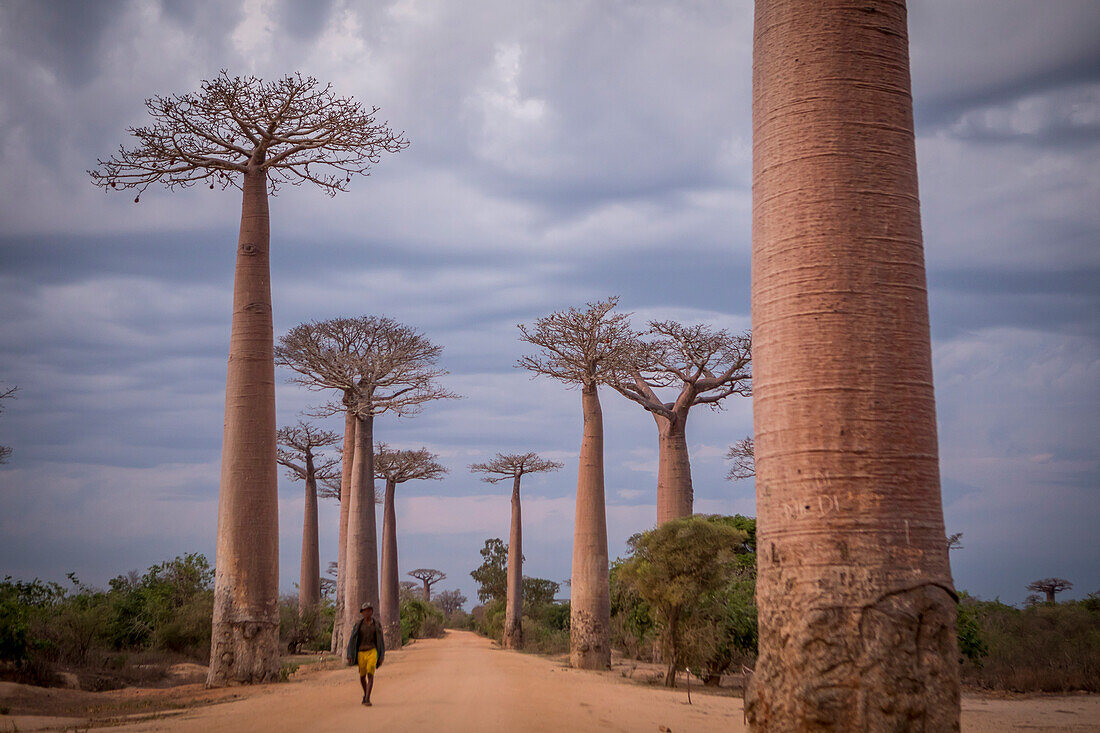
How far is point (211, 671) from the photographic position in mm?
9875

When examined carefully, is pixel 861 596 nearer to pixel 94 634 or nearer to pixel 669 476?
pixel 94 634

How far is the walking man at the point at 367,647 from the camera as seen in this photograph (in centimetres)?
761

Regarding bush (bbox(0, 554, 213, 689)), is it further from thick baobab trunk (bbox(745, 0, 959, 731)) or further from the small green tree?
thick baobab trunk (bbox(745, 0, 959, 731))

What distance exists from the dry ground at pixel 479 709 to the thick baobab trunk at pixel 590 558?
270 cm

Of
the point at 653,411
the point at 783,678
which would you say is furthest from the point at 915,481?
the point at 653,411

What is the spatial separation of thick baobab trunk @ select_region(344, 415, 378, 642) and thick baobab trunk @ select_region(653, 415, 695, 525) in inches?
248

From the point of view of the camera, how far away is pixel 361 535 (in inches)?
691

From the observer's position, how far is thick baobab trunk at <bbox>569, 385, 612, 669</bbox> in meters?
13.5

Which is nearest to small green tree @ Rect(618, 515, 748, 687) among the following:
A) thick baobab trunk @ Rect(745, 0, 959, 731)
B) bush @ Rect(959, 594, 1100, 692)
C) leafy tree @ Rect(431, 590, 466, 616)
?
bush @ Rect(959, 594, 1100, 692)

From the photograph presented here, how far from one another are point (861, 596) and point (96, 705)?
767 cm

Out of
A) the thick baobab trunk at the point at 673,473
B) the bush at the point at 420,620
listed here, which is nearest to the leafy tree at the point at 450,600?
the bush at the point at 420,620

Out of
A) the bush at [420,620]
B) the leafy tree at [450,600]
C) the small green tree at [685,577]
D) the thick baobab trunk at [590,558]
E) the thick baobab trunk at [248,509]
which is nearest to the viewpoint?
the thick baobab trunk at [248,509]

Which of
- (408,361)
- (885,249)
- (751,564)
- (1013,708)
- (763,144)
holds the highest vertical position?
(408,361)

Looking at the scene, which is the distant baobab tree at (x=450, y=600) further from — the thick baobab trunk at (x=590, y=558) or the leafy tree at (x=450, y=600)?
the thick baobab trunk at (x=590, y=558)
